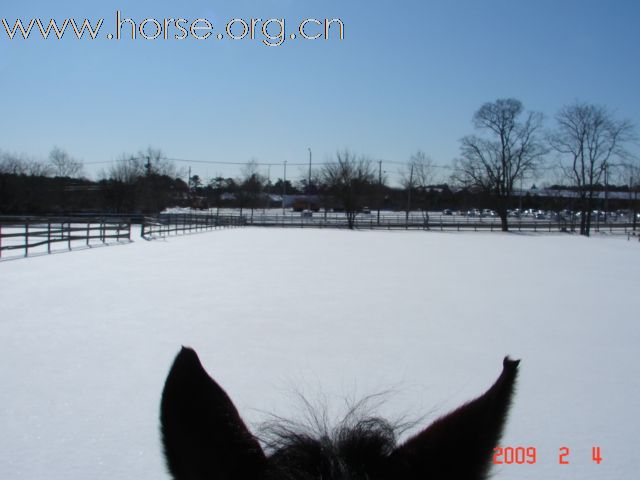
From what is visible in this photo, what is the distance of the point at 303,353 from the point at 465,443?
4.36 m

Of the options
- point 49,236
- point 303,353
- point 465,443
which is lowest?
point 303,353

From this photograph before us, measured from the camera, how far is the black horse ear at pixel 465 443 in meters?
0.92

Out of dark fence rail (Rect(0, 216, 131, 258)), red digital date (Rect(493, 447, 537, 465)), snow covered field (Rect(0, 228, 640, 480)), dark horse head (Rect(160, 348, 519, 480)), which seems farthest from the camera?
dark fence rail (Rect(0, 216, 131, 258))

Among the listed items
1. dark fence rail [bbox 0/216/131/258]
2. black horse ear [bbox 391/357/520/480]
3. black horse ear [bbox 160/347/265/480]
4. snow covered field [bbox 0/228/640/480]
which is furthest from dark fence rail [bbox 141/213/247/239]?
black horse ear [bbox 391/357/520/480]

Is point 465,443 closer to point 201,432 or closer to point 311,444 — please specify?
point 311,444

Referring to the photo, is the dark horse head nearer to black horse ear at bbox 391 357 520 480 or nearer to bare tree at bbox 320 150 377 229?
black horse ear at bbox 391 357 520 480

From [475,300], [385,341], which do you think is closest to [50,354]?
[385,341]

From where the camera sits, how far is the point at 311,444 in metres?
0.88

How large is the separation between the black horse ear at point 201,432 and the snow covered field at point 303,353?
4.75 feet

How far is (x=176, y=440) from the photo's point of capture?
0.89 metres

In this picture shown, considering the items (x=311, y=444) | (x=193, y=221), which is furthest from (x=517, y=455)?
(x=193, y=221)

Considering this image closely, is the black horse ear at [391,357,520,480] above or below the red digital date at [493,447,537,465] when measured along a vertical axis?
above

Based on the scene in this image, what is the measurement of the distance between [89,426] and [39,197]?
42.8 meters

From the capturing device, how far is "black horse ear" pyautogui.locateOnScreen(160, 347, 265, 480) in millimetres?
886
